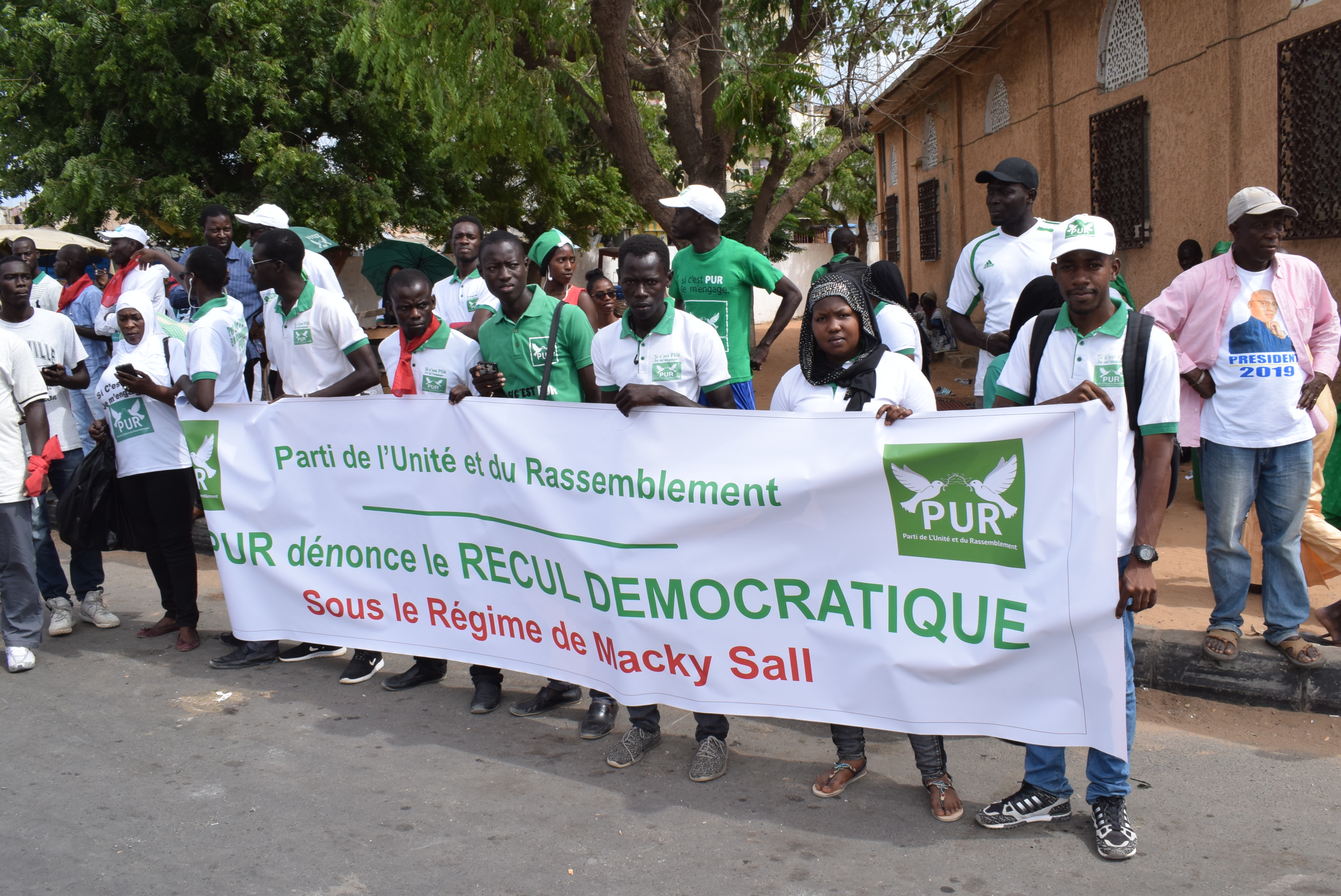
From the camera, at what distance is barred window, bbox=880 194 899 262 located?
2073 cm

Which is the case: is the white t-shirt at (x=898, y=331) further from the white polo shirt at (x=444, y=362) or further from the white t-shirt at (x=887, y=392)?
the white polo shirt at (x=444, y=362)

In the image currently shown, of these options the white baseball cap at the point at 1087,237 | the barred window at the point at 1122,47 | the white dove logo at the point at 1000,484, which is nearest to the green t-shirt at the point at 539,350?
the white dove logo at the point at 1000,484

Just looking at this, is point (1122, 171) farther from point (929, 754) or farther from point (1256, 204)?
point (929, 754)

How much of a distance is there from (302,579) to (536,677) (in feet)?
3.92

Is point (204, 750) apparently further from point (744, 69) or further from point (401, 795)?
point (744, 69)

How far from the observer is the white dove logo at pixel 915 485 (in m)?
3.50

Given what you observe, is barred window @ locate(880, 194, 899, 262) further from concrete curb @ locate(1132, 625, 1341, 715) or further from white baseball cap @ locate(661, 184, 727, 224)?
concrete curb @ locate(1132, 625, 1341, 715)

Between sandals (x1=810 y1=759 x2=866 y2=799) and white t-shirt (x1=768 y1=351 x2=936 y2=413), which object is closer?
white t-shirt (x1=768 y1=351 x2=936 y2=413)

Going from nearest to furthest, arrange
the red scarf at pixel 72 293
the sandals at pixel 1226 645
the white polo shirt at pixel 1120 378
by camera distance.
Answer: the white polo shirt at pixel 1120 378 < the sandals at pixel 1226 645 < the red scarf at pixel 72 293

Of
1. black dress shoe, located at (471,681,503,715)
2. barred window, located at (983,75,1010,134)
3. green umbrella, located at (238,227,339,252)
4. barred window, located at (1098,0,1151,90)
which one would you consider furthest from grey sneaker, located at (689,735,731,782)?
barred window, located at (983,75,1010,134)

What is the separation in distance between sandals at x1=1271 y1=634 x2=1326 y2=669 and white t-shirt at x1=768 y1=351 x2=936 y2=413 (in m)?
2.01

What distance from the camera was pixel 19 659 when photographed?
5.51 meters

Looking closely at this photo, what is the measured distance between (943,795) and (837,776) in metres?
0.37

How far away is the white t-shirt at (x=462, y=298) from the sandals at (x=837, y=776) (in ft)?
11.0
